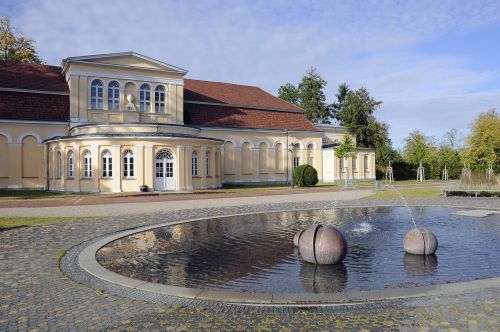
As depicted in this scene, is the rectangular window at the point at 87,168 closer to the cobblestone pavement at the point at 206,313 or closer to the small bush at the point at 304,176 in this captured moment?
the small bush at the point at 304,176

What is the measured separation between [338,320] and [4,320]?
4.37 metres

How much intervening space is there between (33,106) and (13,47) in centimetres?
1968

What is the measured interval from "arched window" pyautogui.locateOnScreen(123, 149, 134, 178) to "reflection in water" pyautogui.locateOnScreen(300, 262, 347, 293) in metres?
25.2

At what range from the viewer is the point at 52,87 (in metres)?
37.0

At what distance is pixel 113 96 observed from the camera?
36625 millimetres

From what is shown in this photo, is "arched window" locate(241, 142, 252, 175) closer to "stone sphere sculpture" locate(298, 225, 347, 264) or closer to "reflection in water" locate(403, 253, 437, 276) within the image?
"reflection in water" locate(403, 253, 437, 276)

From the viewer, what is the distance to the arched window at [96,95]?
35906 mm

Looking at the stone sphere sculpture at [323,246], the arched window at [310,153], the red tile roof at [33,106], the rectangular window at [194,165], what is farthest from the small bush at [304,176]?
the stone sphere sculpture at [323,246]

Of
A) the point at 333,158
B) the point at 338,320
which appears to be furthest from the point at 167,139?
the point at 338,320

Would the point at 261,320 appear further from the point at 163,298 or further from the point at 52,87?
the point at 52,87

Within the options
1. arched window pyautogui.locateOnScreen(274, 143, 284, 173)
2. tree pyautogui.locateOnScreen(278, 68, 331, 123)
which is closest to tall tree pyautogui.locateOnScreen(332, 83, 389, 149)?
tree pyautogui.locateOnScreen(278, 68, 331, 123)

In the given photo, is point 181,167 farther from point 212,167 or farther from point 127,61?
point 127,61

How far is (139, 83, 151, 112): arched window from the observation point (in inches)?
1491

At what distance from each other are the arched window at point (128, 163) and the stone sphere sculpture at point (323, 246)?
989 inches
